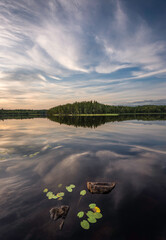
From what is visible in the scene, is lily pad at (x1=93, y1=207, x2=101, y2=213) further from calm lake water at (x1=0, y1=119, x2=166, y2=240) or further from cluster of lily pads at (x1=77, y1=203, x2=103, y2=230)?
calm lake water at (x1=0, y1=119, x2=166, y2=240)

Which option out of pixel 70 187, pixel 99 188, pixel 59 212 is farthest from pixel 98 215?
pixel 70 187

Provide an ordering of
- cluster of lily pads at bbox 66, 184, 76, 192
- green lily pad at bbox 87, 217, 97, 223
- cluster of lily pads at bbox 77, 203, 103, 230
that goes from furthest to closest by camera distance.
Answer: cluster of lily pads at bbox 66, 184, 76, 192
green lily pad at bbox 87, 217, 97, 223
cluster of lily pads at bbox 77, 203, 103, 230

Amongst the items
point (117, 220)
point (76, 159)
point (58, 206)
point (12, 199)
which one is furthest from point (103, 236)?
point (76, 159)

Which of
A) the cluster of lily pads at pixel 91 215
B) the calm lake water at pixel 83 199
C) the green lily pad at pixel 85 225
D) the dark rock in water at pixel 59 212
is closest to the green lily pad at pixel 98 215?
the cluster of lily pads at pixel 91 215

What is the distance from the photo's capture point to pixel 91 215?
568 cm

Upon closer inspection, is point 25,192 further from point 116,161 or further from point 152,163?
point 152,163

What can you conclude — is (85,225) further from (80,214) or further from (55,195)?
(55,195)

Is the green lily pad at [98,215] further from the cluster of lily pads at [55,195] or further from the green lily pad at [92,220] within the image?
the cluster of lily pads at [55,195]

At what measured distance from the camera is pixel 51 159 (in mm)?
12891

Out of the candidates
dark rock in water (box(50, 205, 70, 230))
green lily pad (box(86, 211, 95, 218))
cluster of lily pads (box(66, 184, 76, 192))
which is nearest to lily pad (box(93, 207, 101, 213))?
green lily pad (box(86, 211, 95, 218))

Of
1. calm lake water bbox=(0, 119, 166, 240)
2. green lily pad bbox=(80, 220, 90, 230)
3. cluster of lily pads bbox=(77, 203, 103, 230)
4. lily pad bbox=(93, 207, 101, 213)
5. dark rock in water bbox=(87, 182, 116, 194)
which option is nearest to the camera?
calm lake water bbox=(0, 119, 166, 240)

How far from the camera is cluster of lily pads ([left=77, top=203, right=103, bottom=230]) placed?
207 inches

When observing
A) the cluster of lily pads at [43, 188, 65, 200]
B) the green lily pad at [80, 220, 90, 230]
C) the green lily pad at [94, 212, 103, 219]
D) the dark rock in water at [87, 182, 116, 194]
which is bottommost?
the green lily pad at [80, 220, 90, 230]

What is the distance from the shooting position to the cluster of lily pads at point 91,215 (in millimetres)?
5263
